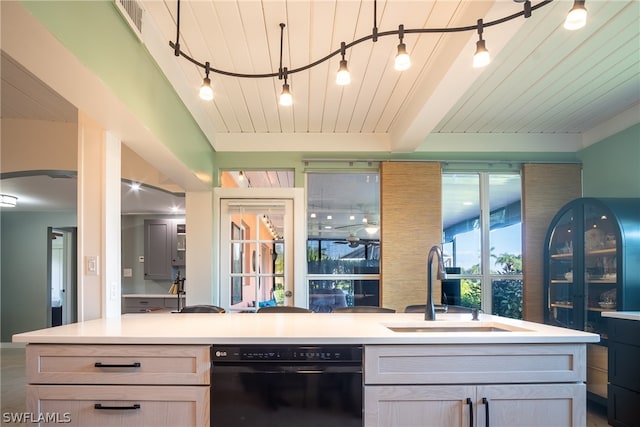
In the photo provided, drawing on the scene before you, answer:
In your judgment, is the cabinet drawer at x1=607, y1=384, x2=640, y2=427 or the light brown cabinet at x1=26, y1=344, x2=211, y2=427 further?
the cabinet drawer at x1=607, y1=384, x2=640, y2=427

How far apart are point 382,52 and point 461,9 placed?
0.56m

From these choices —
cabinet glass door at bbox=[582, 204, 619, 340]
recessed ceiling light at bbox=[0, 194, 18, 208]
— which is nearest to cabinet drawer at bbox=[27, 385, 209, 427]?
cabinet glass door at bbox=[582, 204, 619, 340]

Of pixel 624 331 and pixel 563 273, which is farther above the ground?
pixel 563 273

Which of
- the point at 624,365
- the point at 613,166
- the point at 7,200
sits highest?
the point at 613,166

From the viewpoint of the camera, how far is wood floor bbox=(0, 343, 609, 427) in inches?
124

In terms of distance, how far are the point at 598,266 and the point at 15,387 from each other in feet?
18.3

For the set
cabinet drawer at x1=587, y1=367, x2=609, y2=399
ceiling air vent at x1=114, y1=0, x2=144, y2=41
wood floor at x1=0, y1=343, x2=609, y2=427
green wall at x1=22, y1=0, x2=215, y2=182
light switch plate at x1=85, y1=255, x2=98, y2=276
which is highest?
ceiling air vent at x1=114, y1=0, x2=144, y2=41

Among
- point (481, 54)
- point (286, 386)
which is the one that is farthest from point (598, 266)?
point (286, 386)

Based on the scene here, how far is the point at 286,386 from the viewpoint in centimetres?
166

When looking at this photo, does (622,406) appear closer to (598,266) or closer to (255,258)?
(598,266)

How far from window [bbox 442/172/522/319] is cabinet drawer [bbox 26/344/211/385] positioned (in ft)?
10.5

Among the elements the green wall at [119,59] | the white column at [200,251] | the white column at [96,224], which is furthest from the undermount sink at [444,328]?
the white column at [200,251]

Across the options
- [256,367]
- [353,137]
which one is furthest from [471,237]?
[256,367]

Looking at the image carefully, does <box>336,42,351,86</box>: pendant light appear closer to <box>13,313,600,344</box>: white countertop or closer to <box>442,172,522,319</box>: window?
<box>13,313,600,344</box>: white countertop
